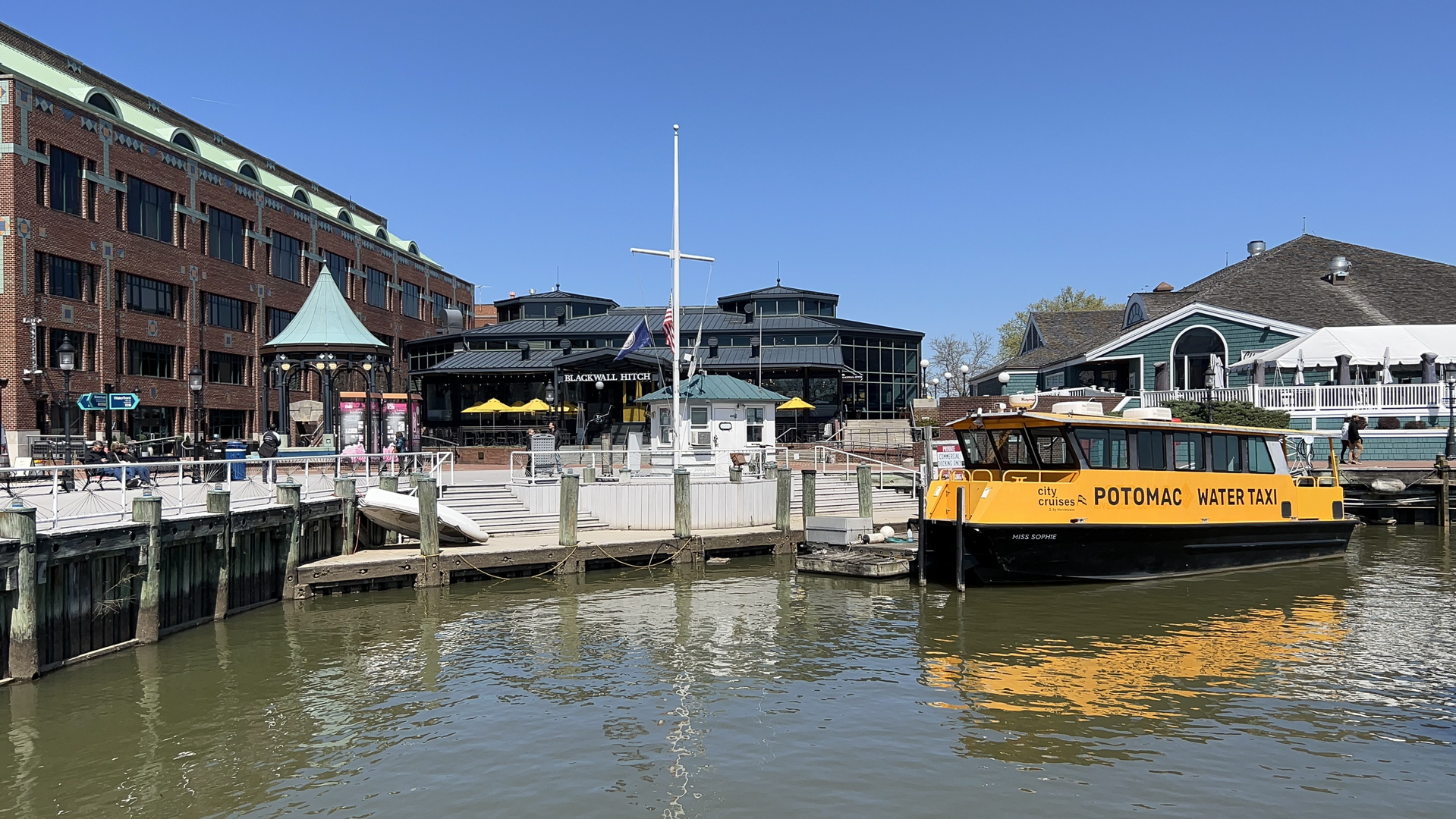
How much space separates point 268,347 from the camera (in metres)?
35.4

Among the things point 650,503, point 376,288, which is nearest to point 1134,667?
point 650,503

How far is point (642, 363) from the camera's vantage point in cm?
4909

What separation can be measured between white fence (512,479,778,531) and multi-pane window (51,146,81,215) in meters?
27.4

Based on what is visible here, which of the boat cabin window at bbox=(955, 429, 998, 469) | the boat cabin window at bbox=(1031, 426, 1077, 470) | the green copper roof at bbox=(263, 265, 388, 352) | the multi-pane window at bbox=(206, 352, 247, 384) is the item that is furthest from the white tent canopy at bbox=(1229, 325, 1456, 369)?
the multi-pane window at bbox=(206, 352, 247, 384)

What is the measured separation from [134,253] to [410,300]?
3243 centimetres

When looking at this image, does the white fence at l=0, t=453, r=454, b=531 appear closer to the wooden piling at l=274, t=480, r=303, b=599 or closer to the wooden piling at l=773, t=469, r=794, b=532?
the wooden piling at l=274, t=480, r=303, b=599

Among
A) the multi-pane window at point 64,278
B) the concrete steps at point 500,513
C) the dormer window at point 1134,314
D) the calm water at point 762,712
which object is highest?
the multi-pane window at point 64,278

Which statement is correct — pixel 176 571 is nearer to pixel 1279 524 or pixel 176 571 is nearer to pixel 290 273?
pixel 1279 524

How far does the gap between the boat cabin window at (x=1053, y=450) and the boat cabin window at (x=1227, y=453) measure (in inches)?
174

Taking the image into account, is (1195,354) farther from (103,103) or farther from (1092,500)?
(103,103)

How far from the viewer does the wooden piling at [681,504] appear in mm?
26000

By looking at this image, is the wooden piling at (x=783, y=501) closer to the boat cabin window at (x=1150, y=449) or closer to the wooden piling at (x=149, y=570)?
the boat cabin window at (x=1150, y=449)

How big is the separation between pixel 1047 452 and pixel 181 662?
53.2 ft

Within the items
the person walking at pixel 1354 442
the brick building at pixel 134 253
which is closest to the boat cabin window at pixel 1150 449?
the person walking at pixel 1354 442
